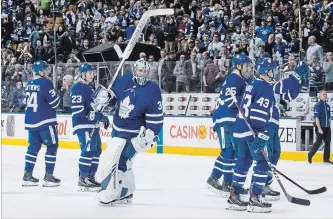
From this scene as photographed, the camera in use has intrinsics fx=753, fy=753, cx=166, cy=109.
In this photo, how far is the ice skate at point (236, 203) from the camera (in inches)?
283

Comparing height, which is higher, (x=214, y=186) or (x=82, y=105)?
(x=82, y=105)

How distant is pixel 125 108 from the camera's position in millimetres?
7496

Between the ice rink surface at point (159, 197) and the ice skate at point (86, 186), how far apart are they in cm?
11

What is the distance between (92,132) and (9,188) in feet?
4.35

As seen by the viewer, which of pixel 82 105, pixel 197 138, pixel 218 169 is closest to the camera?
pixel 218 169

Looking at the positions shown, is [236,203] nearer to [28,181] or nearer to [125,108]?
[125,108]

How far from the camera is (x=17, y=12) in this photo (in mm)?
22156

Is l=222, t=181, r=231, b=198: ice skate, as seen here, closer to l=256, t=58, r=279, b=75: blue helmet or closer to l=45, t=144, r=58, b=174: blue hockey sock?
l=256, t=58, r=279, b=75: blue helmet

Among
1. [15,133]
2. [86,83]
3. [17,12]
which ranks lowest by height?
[15,133]

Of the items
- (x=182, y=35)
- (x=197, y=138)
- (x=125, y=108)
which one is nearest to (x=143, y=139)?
(x=125, y=108)

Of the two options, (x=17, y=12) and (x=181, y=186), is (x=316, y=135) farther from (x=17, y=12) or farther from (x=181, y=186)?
(x=17, y=12)

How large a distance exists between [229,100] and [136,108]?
47.4 inches

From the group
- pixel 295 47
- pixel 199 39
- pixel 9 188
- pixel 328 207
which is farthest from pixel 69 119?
pixel 328 207

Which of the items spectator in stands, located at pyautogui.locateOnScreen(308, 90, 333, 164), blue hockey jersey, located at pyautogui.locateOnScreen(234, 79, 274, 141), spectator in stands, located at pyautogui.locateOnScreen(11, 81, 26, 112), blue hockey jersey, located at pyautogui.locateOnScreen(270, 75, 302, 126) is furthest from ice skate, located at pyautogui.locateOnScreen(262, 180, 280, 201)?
spectator in stands, located at pyautogui.locateOnScreen(11, 81, 26, 112)
